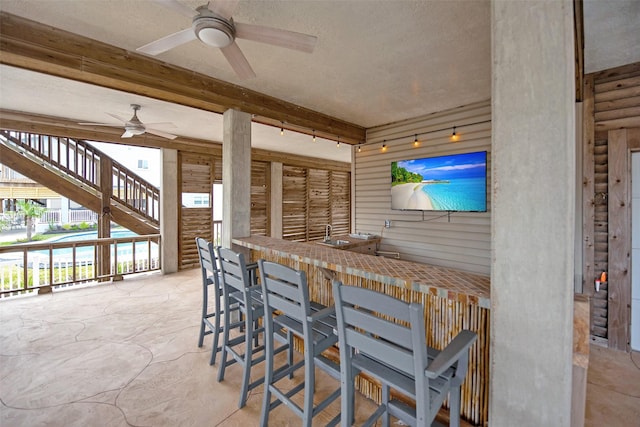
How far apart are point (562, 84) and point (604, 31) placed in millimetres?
1905

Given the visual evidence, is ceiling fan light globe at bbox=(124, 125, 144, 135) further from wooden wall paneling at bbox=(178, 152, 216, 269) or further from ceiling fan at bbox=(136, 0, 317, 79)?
ceiling fan at bbox=(136, 0, 317, 79)

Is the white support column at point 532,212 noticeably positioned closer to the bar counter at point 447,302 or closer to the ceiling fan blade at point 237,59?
the bar counter at point 447,302

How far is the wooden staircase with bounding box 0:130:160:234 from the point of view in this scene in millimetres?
4836

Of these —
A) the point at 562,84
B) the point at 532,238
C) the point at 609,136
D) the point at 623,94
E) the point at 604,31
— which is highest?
the point at 604,31

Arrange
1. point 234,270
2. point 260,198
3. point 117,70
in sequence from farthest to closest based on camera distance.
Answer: point 260,198 → point 117,70 → point 234,270

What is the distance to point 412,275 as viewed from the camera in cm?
171

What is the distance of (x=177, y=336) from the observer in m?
3.09

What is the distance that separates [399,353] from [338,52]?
2478mm

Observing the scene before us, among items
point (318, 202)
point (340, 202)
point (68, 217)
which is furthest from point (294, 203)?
point (68, 217)

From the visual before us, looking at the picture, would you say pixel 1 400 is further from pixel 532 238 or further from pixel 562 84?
pixel 562 84

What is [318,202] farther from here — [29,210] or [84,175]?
[29,210]

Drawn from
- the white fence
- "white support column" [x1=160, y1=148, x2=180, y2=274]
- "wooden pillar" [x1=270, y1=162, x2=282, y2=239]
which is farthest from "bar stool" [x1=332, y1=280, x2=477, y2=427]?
the white fence

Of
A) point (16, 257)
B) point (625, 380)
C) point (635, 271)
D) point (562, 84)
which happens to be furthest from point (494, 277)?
point (16, 257)

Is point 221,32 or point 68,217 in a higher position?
point 221,32
